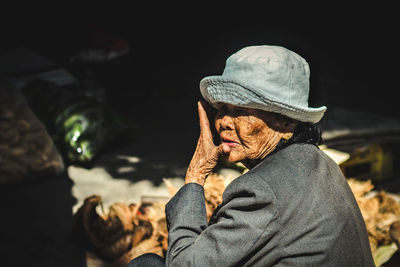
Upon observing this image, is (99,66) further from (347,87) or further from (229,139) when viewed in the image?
(229,139)

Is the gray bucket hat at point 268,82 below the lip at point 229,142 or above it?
above

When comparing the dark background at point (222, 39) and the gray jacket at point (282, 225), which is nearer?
the gray jacket at point (282, 225)

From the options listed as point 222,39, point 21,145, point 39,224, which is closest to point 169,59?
point 222,39

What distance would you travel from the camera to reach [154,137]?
5078 mm

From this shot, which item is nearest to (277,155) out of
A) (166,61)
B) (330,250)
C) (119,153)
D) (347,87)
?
(330,250)

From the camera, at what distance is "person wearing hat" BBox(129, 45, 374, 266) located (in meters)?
1.31

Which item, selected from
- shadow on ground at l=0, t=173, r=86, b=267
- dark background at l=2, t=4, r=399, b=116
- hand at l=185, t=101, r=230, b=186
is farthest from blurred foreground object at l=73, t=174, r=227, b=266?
dark background at l=2, t=4, r=399, b=116

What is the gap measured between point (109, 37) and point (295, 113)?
473cm

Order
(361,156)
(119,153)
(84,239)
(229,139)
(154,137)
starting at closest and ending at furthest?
(229,139), (84,239), (361,156), (119,153), (154,137)

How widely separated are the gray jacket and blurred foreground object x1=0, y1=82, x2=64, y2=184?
8.57 ft

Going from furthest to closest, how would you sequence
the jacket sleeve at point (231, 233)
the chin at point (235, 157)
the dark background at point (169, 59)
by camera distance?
the dark background at point (169, 59)
the chin at point (235, 157)
the jacket sleeve at point (231, 233)

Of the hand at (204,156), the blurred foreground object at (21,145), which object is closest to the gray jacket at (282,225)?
the hand at (204,156)

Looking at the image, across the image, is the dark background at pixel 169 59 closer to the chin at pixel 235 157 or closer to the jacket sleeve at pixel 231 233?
the jacket sleeve at pixel 231 233

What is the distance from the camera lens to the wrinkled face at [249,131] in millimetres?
1525
